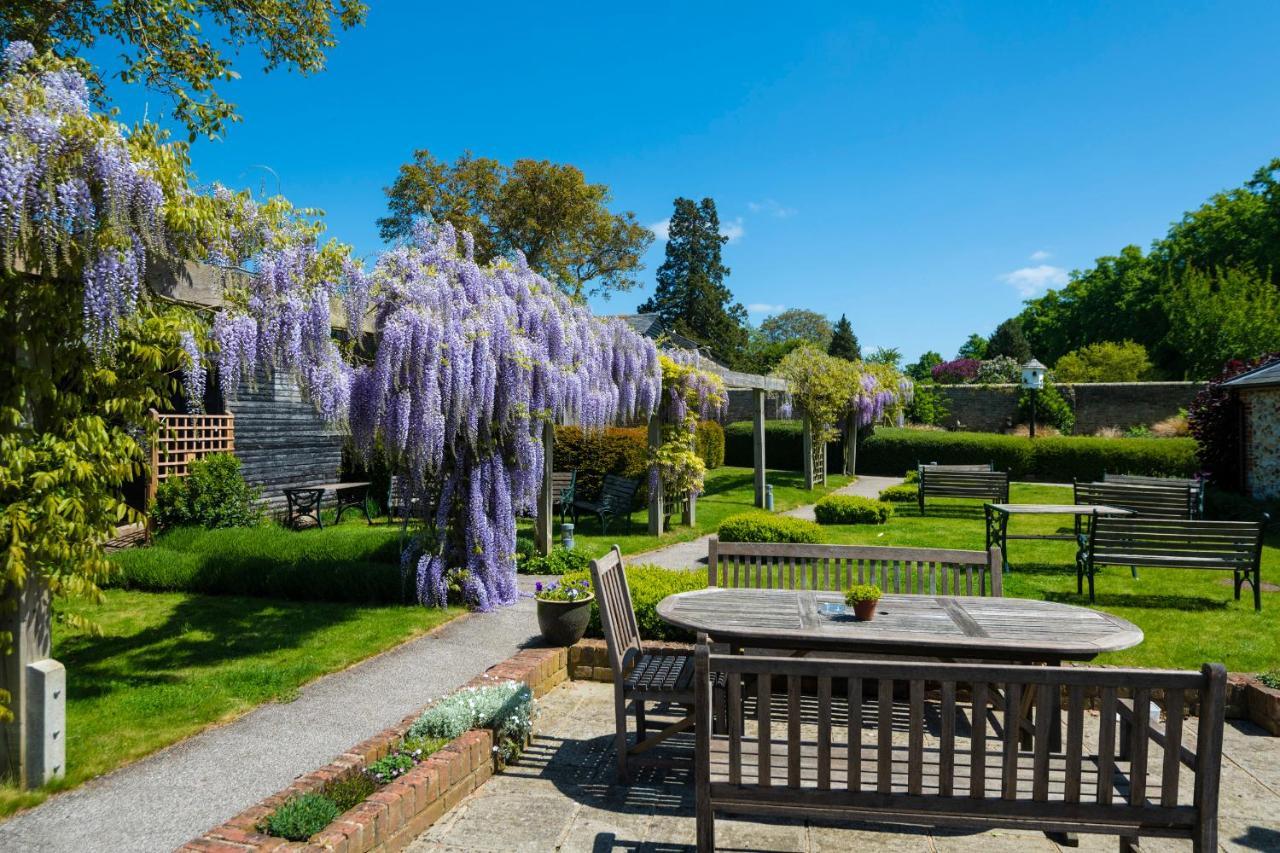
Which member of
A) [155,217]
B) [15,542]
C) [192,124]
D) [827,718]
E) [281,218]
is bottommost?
[827,718]

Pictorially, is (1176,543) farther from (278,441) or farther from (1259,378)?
(278,441)

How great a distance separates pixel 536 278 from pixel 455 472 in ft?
7.26

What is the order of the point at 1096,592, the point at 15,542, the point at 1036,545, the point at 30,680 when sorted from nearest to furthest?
the point at 15,542 < the point at 30,680 < the point at 1096,592 < the point at 1036,545

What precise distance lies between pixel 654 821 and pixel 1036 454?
19.9m

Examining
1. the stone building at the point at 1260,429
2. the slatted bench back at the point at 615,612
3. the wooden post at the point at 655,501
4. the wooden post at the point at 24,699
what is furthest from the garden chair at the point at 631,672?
the stone building at the point at 1260,429

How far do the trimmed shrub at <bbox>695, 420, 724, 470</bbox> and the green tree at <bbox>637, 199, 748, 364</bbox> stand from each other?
23.8 m

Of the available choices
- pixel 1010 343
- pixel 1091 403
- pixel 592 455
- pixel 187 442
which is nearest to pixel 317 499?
pixel 187 442

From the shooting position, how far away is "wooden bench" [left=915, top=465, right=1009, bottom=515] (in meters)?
13.7

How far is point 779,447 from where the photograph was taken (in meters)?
24.1

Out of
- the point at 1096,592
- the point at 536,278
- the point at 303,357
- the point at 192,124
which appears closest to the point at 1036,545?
the point at 1096,592

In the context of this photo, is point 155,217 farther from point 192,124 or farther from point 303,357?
point 192,124

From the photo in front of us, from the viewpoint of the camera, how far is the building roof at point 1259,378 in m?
12.9

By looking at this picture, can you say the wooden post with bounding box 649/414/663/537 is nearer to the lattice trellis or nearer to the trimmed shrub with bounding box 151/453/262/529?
the trimmed shrub with bounding box 151/453/262/529

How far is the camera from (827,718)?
8.77ft
